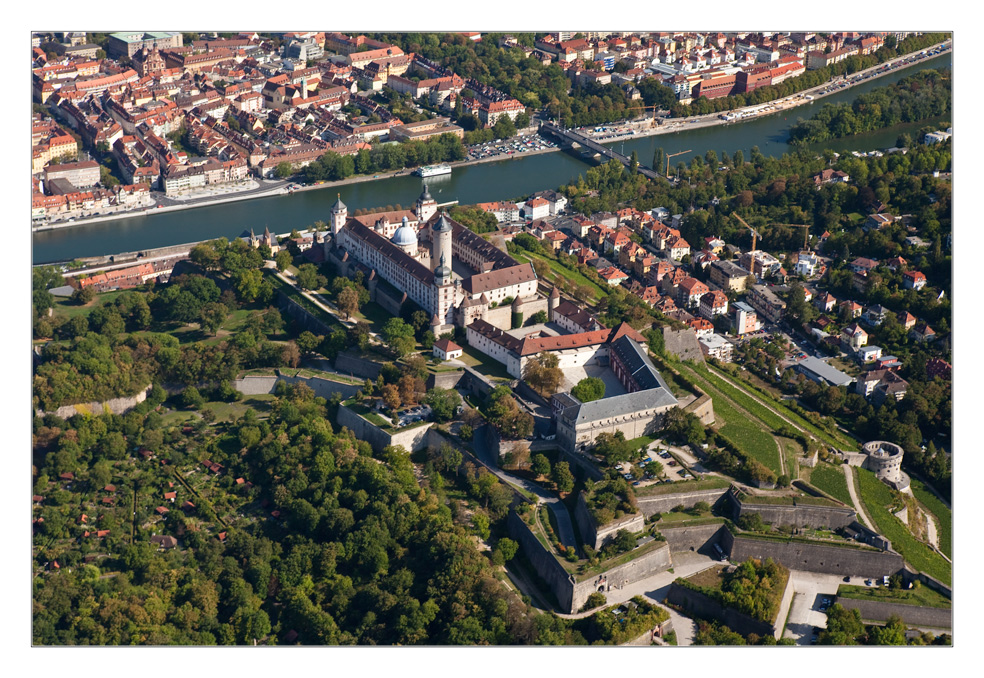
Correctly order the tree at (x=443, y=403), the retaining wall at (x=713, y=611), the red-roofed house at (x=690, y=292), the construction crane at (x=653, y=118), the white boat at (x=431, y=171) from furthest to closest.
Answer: the construction crane at (x=653, y=118), the white boat at (x=431, y=171), the red-roofed house at (x=690, y=292), the tree at (x=443, y=403), the retaining wall at (x=713, y=611)

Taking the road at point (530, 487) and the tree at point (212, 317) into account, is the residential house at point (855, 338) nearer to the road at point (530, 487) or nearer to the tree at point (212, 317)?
the road at point (530, 487)

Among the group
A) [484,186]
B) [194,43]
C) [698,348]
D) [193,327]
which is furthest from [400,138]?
[698,348]

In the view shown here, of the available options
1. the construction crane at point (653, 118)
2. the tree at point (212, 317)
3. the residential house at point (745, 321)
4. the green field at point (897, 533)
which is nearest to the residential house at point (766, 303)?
the residential house at point (745, 321)

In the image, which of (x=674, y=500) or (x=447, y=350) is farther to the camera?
(x=447, y=350)

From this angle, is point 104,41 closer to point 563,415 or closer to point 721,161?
point 721,161

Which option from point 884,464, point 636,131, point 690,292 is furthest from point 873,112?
point 884,464

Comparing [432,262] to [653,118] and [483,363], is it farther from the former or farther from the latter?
[653,118]

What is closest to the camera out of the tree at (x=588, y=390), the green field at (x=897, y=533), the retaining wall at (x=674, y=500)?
the green field at (x=897, y=533)
